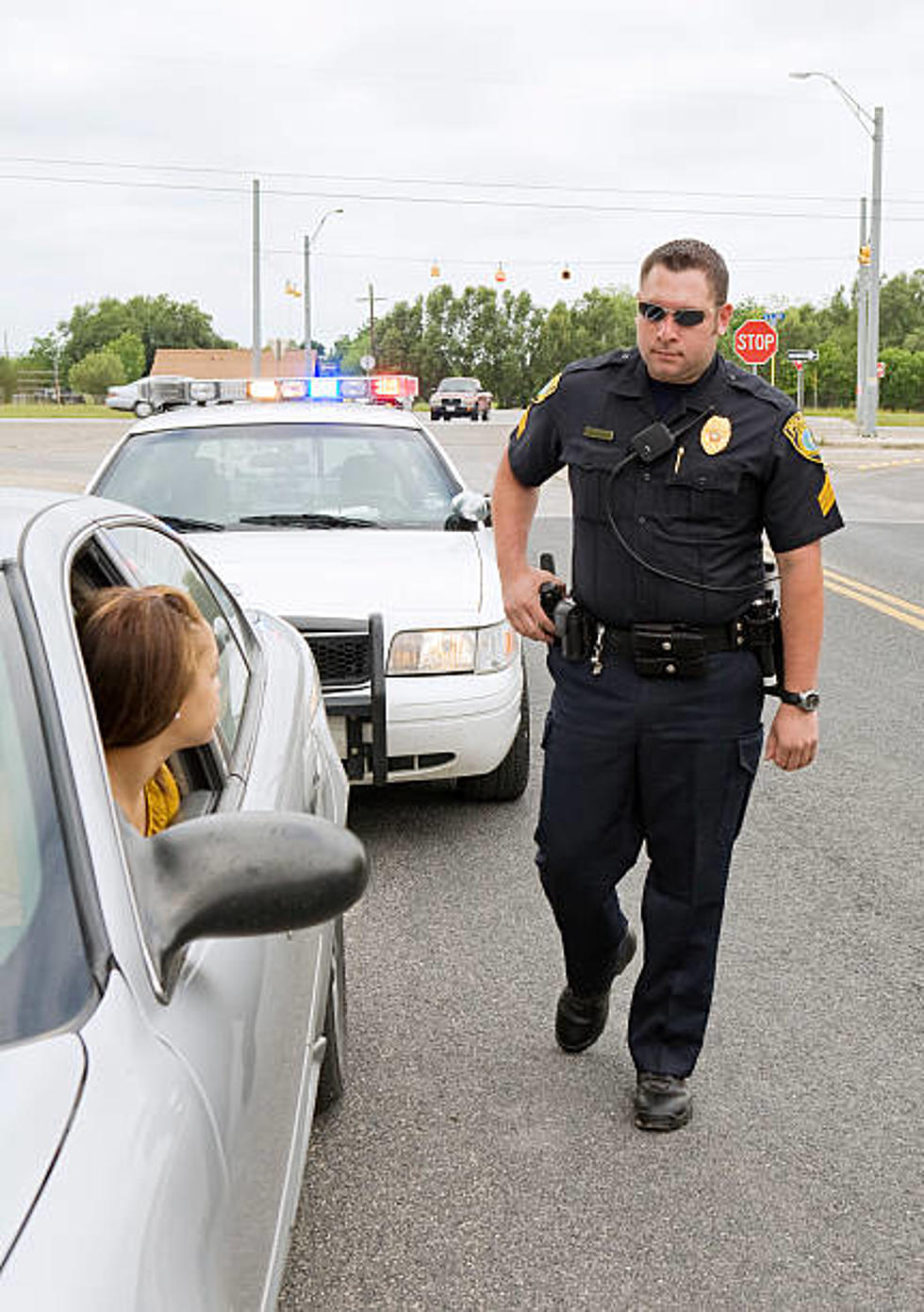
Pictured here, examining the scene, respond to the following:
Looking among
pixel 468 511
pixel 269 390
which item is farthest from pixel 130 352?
pixel 468 511

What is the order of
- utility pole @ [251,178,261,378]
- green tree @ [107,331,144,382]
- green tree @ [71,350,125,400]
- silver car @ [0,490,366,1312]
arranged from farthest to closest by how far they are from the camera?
green tree @ [107,331,144,382] < green tree @ [71,350,125,400] < utility pole @ [251,178,261,378] < silver car @ [0,490,366,1312]

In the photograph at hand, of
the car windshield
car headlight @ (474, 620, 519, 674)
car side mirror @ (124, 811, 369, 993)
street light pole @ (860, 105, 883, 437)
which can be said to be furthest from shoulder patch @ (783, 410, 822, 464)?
street light pole @ (860, 105, 883, 437)

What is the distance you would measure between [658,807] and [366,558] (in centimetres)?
259

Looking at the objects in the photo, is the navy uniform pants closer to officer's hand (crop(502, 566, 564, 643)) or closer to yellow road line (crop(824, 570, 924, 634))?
officer's hand (crop(502, 566, 564, 643))

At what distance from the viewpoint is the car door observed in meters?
1.88

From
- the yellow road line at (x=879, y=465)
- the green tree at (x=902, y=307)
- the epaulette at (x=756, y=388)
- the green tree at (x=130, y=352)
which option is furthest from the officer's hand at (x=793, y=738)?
the green tree at (x=130, y=352)

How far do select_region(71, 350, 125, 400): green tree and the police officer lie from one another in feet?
385

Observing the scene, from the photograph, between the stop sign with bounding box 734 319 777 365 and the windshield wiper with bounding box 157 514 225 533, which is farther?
the stop sign with bounding box 734 319 777 365

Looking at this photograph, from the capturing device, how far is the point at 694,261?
3531 mm

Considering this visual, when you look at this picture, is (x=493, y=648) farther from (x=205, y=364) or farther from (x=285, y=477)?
(x=205, y=364)

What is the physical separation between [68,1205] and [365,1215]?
1.97m

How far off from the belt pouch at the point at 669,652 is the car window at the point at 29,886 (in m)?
1.78

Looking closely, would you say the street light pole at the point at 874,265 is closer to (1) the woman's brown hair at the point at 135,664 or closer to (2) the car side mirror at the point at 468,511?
(2) the car side mirror at the point at 468,511

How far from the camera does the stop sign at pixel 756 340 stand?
117ft
